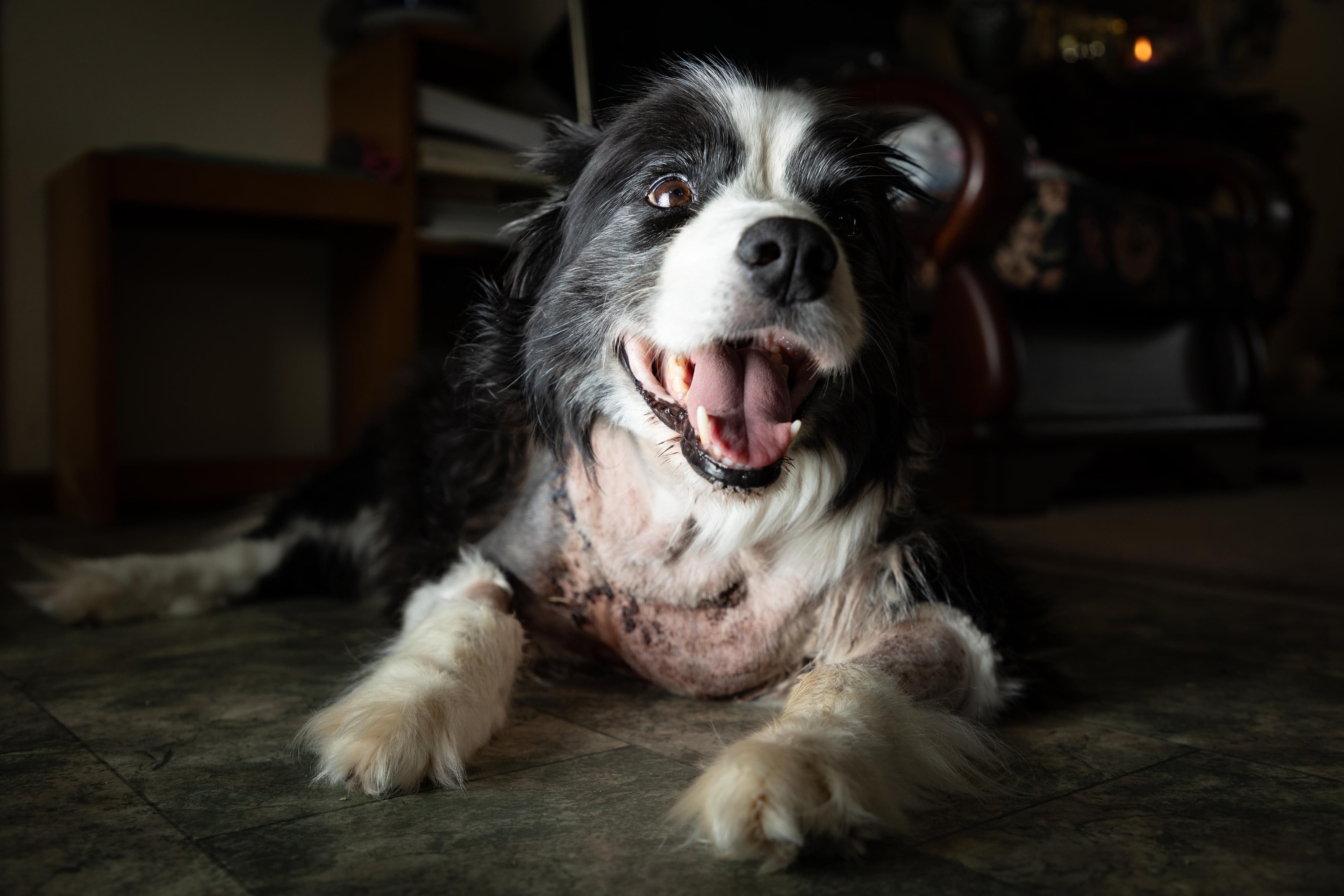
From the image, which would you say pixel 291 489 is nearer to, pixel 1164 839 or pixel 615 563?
pixel 615 563

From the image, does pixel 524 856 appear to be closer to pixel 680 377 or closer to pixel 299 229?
pixel 680 377

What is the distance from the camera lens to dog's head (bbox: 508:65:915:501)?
1.10 m

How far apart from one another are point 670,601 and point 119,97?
9.37 ft

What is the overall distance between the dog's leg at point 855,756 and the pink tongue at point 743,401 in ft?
0.83

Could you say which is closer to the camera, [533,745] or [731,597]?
[533,745]

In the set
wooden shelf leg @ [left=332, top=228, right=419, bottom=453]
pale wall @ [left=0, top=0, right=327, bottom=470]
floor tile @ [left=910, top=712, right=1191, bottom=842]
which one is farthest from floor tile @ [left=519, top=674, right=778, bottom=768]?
pale wall @ [left=0, top=0, right=327, bottom=470]

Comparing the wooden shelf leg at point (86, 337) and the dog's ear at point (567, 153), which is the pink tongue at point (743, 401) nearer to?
the dog's ear at point (567, 153)

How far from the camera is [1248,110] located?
5551 mm

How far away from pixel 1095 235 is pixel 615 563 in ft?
7.21

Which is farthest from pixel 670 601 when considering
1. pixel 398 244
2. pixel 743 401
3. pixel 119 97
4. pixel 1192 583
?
pixel 119 97

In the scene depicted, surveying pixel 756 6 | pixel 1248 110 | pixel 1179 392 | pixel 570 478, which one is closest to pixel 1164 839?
pixel 570 478

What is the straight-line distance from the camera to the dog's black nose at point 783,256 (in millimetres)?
1067

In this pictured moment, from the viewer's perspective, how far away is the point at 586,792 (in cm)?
101

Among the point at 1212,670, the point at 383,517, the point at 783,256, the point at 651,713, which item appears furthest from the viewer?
the point at 383,517
